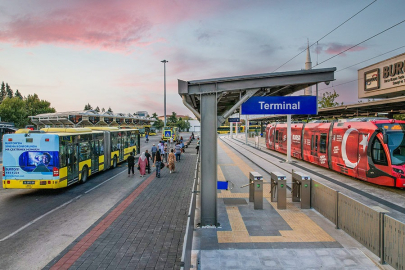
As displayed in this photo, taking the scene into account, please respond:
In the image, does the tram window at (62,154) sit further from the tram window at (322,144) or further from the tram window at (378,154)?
the tram window at (322,144)

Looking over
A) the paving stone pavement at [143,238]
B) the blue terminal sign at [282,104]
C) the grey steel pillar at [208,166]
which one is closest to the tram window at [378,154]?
the blue terminal sign at [282,104]

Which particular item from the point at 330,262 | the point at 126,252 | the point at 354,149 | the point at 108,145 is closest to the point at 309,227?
the point at 330,262

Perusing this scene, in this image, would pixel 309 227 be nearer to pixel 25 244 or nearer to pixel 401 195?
pixel 401 195

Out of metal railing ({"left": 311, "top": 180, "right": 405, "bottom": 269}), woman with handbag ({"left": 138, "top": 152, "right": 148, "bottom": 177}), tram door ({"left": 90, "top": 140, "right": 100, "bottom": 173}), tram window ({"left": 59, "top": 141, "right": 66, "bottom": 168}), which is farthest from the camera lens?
woman with handbag ({"left": 138, "top": 152, "right": 148, "bottom": 177})

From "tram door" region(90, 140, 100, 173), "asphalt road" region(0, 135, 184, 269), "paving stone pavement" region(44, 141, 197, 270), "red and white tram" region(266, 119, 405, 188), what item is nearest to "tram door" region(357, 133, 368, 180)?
"red and white tram" region(266, 119, 405, 188)

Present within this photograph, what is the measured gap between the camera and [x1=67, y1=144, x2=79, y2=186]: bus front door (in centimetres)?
1275

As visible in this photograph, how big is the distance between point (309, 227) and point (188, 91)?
16.9ft

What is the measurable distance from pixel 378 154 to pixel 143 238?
11.3 m

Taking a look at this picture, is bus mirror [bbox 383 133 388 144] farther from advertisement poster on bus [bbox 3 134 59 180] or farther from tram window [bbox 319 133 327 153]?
advertisement poster on bus [bbox 3 134 59 180]

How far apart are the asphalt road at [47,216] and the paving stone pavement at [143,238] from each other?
65 cm

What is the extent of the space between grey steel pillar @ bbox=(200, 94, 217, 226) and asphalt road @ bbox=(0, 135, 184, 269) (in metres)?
3.55

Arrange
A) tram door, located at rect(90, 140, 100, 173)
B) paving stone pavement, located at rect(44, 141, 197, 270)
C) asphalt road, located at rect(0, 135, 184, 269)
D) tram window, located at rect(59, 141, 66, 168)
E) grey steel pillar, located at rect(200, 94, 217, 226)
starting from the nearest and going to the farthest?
paving stone pavement, located at rect(44, 141, 197, 270) → asphalt road, located at rect(0, 135, 184, 269) → grey steel pillar, located at rect(200, 94, 217, 226) → tram window, located at rect(59, 141, 66, 168) → tram door, located at rect(90, 140, 100, 173)

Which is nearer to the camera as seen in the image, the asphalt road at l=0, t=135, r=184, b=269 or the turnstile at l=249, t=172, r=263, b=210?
the asphalt road at l=0, t=135, r=184, b=269

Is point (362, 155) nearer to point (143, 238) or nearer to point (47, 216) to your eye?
point (143, 238)
